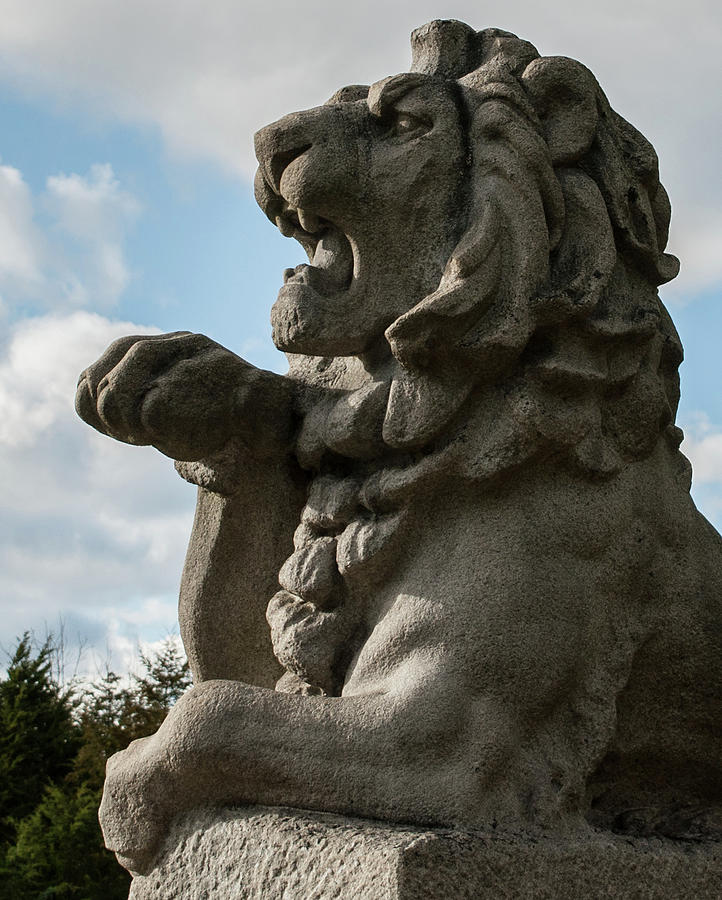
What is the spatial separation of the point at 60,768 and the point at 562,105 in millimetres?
10665

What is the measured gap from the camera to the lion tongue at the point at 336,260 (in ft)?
9.43

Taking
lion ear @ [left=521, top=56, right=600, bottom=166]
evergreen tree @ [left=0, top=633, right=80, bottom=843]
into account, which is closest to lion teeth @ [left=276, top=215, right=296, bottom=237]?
lion ear @ [left=521, top=56, right=600, bottom=166]

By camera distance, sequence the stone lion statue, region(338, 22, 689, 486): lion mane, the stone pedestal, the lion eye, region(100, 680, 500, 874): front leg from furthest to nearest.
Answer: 1. the lion eye
2. region(338, 22, 689, 486): lion mane
3. the stone lion statue
4. region(100, 680, 500, 874): front leg
5. the stone pedestal

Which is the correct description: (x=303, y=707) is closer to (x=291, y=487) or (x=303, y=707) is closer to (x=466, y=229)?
(x=291, y=487)

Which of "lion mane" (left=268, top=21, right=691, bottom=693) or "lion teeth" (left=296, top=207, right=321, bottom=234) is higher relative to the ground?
"lion teeth" (left=296, top=207, right=321, bottom=234)

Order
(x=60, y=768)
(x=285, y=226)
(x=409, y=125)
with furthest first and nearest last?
(x=60, y=768) → (x=285, y=226) → (x=409, y=125)

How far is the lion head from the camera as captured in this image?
2634 millimetres

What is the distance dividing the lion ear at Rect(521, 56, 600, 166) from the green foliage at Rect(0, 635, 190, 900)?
759cm

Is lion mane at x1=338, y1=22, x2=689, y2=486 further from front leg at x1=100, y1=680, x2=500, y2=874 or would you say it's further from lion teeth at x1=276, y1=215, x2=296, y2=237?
front leg at x1=100, y1=680, x2=500, y2=874

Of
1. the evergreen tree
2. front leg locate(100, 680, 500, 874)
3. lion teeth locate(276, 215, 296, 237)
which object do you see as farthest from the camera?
the evergreen tree

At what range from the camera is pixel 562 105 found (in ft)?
9.50

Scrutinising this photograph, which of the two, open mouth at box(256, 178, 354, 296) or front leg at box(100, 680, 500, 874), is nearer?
front leg at box(100, 680, 500, 874)

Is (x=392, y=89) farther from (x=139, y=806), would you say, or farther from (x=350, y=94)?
(x=139, y=806)

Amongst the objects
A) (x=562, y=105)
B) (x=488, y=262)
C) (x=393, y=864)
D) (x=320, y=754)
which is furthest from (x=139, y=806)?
(x=562, y=105)
